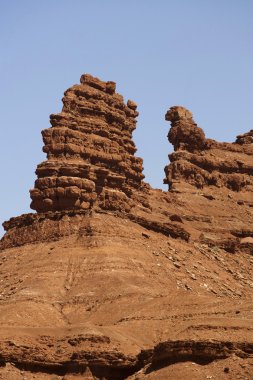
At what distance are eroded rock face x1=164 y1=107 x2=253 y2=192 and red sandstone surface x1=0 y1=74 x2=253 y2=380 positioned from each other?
0.40ft

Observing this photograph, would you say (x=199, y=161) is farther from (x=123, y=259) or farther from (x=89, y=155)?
(x=123, y=259)

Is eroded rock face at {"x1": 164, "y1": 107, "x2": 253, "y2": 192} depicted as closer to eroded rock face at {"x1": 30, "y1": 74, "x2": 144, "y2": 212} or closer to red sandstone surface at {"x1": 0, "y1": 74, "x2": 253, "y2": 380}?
red sandstone surface at {"x1": 0, "y1": 74, "x2": 253, "y2": 380}

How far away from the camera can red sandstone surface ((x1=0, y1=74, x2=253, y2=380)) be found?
64312mm

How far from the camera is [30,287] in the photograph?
79.1m

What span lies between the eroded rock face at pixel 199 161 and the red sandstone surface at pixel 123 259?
123mm

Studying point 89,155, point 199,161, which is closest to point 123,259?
point 89,155

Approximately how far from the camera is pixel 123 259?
8250 centimetres

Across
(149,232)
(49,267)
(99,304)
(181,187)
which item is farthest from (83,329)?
(181,187)

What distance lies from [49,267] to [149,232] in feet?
38.6

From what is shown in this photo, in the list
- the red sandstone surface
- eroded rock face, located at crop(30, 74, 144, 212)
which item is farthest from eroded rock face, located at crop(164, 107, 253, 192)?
eroded rock face, located at crop(30, 74, 144, 212)

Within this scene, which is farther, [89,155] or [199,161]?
[199,161]

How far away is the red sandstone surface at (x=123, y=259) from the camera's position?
64.3 m

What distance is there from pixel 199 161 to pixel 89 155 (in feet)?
87.6

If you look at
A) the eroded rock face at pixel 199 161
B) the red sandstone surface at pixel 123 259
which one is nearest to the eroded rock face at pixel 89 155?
the red sandstone surface at pixel 123 259
